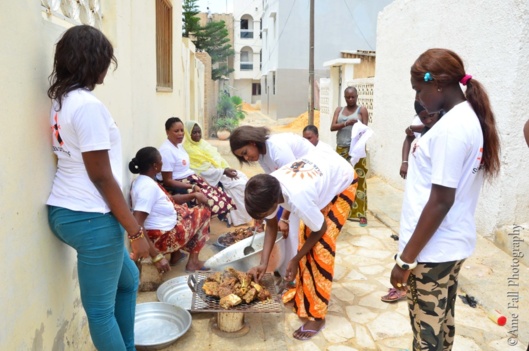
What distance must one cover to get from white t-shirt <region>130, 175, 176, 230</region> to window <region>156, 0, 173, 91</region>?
2.99m

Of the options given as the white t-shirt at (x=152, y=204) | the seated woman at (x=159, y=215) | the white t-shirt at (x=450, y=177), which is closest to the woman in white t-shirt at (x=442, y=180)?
the white t-shirt at (x=450, y=177)

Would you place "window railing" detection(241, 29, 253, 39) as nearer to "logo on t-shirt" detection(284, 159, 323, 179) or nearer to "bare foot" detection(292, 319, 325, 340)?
"logo on t-shirt" detection(284, 159, 323, 179)

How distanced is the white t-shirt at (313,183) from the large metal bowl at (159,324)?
3.77 ft

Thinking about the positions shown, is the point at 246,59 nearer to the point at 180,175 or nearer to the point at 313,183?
the point at 180,175

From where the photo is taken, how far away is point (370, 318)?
11.5ft

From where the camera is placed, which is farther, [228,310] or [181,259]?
[181,259]

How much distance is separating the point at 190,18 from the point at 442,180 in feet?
74.4

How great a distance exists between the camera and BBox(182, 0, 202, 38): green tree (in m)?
21.5

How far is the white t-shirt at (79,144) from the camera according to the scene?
184cm

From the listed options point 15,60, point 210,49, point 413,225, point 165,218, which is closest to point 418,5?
point 165,218

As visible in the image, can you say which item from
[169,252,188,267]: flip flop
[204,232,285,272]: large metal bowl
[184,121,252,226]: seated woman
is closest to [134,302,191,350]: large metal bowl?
[204,232,285,272]: large metal bowl

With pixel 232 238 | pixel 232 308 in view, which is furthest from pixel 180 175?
pixel 232 308

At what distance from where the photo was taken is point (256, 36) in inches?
1631

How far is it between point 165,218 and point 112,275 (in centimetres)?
172
